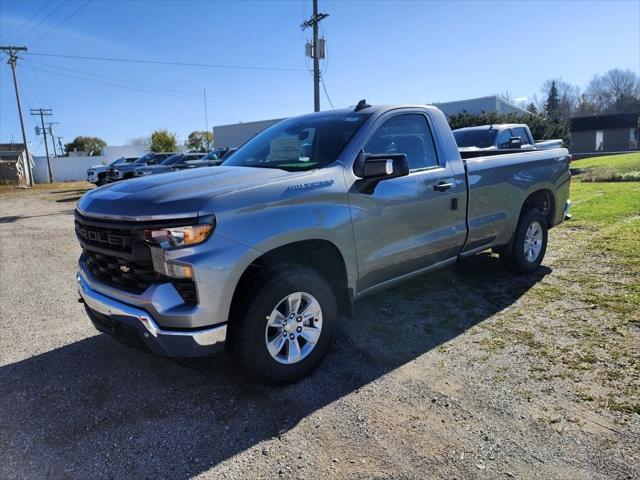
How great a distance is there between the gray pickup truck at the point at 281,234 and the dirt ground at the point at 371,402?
0.45m

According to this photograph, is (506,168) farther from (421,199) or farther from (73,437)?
(73,437)

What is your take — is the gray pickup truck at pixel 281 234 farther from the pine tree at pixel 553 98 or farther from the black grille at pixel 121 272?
the pine tree at pixel 553 98

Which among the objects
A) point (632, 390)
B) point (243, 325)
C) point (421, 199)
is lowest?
point (632, 390)

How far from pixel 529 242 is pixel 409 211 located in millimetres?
2613

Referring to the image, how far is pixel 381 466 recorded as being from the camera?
2.61m

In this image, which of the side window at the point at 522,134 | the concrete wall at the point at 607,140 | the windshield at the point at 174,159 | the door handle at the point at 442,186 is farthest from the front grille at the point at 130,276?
the concrete wall at the point at 607,140

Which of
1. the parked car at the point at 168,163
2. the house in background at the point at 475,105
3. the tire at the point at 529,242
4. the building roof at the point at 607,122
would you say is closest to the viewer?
the tire at the point at 529,242

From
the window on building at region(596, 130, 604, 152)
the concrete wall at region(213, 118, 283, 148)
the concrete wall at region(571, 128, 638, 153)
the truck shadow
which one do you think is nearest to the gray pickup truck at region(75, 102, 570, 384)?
the truck shadow

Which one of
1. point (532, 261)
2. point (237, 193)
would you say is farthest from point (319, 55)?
point (237, 193)

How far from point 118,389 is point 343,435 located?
1.74 metres

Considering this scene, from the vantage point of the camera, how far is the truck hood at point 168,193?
288 cm

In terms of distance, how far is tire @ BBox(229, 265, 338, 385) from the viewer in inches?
123

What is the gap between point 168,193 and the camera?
3.05 m

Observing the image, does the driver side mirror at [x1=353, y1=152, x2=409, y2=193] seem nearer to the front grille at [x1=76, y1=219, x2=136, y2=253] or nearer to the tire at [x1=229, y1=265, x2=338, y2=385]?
the tire at [x1=229, y1=265, x2=338, y2=385]
